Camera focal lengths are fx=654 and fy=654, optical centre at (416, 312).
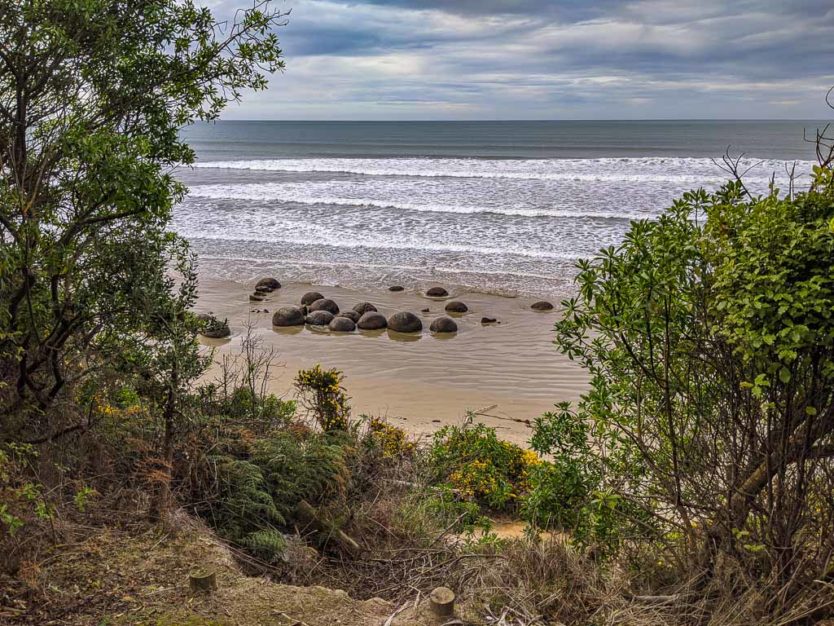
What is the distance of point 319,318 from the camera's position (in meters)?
17.1

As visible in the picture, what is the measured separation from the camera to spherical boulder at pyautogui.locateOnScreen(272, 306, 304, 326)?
17.1 metres

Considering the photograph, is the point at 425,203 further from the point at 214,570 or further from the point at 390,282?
the point at 214,570

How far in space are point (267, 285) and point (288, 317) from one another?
12.3 feet

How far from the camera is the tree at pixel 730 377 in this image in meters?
3.46

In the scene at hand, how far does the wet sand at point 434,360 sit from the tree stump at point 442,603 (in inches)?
259

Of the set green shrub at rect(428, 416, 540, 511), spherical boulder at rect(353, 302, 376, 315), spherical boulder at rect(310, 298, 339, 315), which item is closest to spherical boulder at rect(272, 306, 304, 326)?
spherical boulder at rect(310, 298, 339, 315)

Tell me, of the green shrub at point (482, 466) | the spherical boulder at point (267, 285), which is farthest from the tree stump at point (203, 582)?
the spherical boulder at point (267, 285)

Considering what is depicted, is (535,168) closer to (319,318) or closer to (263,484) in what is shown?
(319,318)

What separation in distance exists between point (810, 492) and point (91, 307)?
16.2 feet

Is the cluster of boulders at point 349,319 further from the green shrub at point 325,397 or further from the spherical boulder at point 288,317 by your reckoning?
the green shrub at point 325,397

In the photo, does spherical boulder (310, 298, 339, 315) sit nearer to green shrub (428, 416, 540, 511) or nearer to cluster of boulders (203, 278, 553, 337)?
cluster of boulders (203, 278, 553, 337)

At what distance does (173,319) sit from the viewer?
4906 mm

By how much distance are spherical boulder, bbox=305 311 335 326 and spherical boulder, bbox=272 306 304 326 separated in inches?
8.9

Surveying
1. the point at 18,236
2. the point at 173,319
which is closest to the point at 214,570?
the point at 173,319
